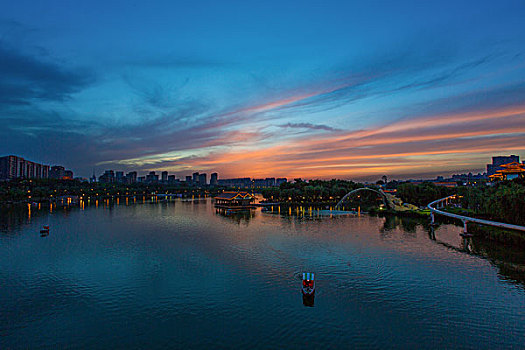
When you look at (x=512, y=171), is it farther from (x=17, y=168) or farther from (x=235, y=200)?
(x=17, y=168)

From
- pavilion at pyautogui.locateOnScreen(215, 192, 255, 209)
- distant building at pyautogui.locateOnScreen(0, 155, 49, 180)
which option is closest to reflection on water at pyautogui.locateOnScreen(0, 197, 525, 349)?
pavilion at pyautogui.locateOnScreen(215, 192, 255, 209)

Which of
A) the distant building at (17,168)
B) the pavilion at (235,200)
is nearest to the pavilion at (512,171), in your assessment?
the pavilion at (235,200)

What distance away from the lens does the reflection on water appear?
1305 cm

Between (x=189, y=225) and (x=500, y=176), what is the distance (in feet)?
232

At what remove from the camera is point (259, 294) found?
17516 mm

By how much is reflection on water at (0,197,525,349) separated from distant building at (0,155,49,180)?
180611 mm

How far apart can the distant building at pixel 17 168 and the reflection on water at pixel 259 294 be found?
181m

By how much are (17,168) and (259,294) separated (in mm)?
217738


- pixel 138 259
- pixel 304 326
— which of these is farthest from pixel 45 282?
pixel 304 326

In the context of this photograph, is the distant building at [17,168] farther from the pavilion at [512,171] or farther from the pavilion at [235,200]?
the pavilion at [512,171]

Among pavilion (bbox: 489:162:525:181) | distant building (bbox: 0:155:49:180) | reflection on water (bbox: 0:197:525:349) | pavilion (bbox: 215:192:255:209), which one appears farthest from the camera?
distant building (bbox: 0:155:49:180)

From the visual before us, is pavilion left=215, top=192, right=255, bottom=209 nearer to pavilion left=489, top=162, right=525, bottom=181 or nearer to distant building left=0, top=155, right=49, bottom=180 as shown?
pavilion left=489, top=162, right=525, bottom=181

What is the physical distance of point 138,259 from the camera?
2533cm

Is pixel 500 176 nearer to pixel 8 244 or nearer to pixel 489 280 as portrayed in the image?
pixel 489 280
